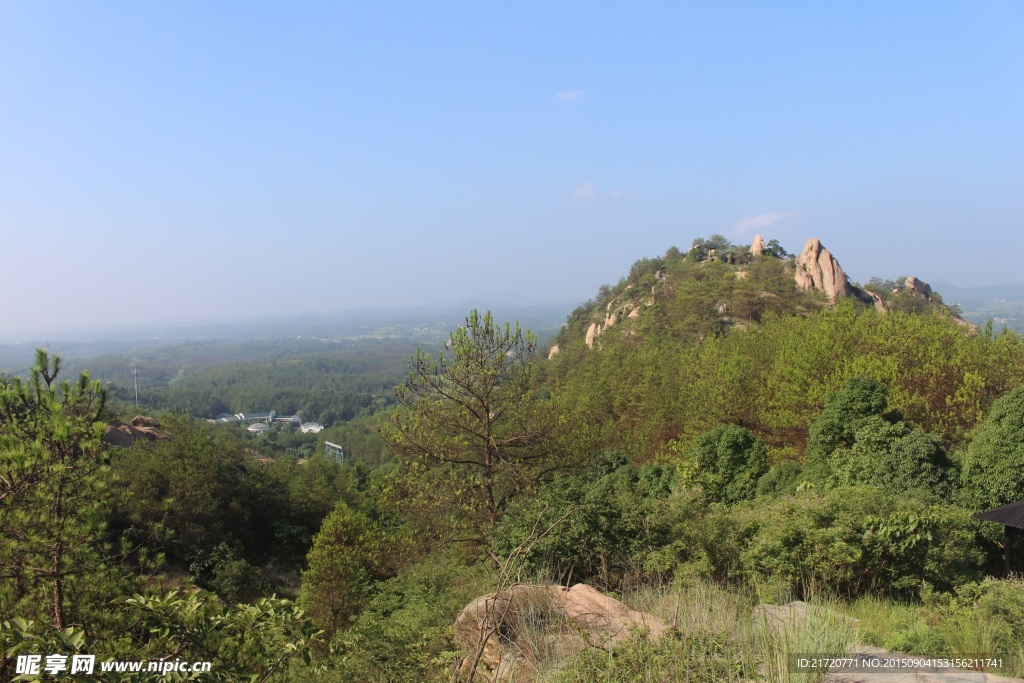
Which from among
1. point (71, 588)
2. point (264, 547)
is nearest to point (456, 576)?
point (71, 588)

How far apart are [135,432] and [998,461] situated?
36147 millimetres

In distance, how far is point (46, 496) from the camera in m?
3.79

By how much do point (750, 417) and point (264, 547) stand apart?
74.9 feet

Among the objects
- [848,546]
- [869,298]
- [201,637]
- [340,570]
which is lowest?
[340,570]

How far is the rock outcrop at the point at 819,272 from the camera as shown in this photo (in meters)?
37.3

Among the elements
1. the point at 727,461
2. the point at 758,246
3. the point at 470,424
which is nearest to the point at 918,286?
the point at 758,246

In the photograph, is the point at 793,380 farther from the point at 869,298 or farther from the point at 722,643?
the point at 869,298

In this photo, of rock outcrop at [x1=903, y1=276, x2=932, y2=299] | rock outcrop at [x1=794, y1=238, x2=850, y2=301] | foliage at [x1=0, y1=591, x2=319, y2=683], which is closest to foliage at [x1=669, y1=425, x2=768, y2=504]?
foliage at [x1=0, y1=591, x2=319, y2=683]

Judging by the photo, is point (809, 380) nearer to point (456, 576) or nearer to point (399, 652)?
point (456, 576)

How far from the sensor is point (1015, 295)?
188 metres

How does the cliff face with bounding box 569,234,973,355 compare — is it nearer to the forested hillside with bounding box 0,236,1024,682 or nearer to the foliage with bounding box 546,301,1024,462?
the foliage with bounding box 546,301,1024,462

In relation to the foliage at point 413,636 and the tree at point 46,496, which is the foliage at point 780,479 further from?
the tree at point 46,496

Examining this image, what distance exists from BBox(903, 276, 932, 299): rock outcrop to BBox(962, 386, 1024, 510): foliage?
5221cm

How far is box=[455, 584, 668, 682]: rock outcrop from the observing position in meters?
4.15
